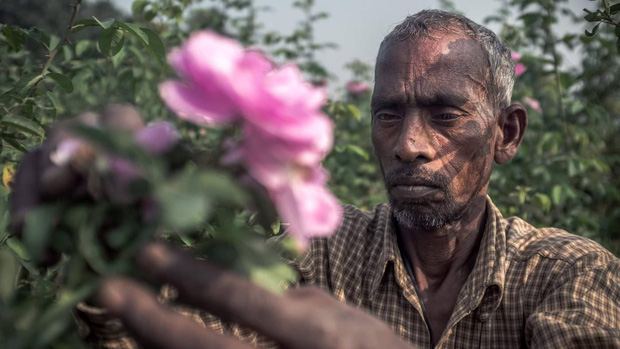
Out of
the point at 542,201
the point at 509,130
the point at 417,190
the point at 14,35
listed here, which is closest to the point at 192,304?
the point at 14,35

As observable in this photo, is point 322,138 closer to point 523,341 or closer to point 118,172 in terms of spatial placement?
point 118,172

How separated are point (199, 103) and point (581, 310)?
56.8 inches

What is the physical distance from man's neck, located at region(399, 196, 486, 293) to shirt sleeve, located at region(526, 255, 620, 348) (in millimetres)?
363

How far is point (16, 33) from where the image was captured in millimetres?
1775

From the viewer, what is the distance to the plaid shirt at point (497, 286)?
1.79 meters

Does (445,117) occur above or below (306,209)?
above

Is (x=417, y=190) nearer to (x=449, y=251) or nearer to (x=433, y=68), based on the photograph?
(x=449, y=251)

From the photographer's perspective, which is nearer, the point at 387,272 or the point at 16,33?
the point at 16,33

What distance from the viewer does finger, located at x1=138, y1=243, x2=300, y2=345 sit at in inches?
28.4

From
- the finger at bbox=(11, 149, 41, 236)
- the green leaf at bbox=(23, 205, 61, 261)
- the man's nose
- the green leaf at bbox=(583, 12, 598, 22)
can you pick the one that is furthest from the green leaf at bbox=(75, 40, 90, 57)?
the green leaf at bbox=(23, 205, 61, 261)

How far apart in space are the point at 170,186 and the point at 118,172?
89mm

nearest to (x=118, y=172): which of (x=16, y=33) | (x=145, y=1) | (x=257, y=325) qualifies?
(x=257, y=325)

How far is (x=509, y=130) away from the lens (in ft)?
8.14

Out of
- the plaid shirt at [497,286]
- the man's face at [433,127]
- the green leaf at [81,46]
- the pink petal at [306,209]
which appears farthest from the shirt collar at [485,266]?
the green leaf at [81,46]
